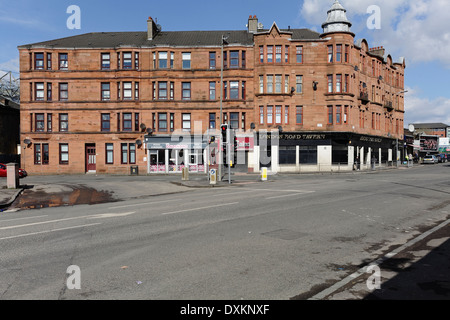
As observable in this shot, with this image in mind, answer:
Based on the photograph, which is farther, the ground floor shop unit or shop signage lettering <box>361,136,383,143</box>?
shop signage lettering <box>361,136,383,143</box>

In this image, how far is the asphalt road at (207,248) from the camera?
511 cm

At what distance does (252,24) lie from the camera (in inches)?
1650

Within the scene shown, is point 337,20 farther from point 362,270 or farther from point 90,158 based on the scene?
point 362,270

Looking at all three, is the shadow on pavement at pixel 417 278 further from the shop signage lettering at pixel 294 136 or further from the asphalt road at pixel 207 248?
the shop signage lettering at pixel 294 136

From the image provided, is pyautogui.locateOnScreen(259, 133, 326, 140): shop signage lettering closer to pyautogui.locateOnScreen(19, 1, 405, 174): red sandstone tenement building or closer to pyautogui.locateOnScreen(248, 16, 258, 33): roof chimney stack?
pyautogui.locateOnScreen(19, 1, 405, 174): red sandstone tenement building

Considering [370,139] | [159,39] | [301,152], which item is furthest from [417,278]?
[370,139]

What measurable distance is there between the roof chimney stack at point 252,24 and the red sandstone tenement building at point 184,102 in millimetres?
3303

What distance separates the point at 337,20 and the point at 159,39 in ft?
67.0

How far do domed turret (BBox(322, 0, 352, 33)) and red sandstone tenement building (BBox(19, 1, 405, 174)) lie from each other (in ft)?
0.47

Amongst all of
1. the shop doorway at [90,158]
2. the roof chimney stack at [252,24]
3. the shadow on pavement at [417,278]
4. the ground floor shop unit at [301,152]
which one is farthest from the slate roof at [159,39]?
the shadow on pavement at [417,278]

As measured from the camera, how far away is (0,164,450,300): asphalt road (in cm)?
511

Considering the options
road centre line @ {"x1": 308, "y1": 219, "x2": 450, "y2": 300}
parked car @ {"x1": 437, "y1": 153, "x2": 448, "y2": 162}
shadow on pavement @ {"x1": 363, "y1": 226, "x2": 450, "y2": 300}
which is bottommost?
shadow on pavement @ {"x1": 363, "y1": 226, "x2": 450, "y2": 300}

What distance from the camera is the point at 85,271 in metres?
5.88

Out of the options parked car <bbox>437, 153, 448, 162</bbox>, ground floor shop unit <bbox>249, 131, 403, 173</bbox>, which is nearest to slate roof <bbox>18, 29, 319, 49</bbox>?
ground floor shop unit <bbox>249, 131, 403, 173</bbox>
